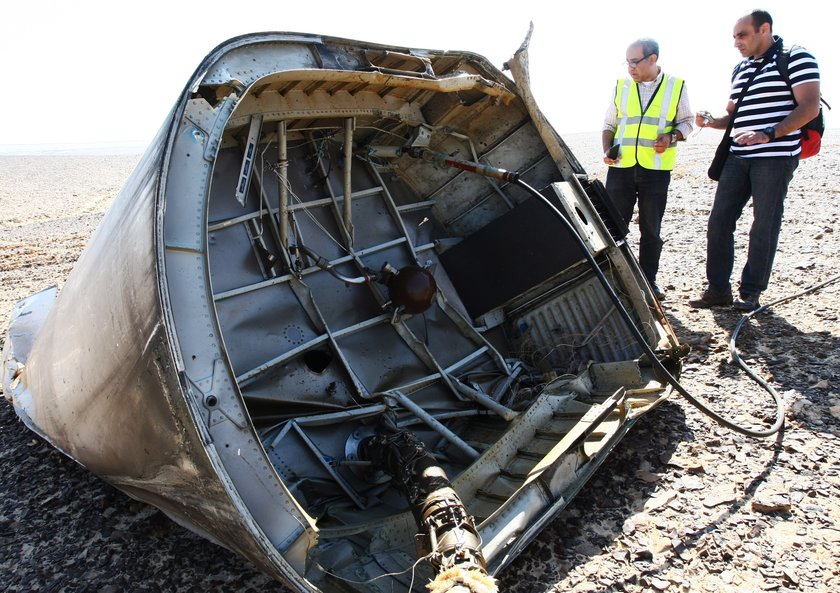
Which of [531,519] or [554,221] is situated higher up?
[554,221]

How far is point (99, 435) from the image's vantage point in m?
3.24

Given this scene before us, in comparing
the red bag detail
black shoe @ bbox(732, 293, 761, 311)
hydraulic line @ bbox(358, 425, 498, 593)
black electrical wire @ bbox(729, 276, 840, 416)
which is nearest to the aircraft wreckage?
hydraulic line @ bbox(358, 425, 498, 593)

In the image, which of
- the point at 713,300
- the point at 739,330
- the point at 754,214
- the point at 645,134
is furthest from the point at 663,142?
the point at 739,330

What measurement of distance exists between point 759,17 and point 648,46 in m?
0.89

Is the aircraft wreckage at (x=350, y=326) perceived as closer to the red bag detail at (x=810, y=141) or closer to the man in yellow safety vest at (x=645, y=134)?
the man in yellow safety vest at (x=645, y=134)

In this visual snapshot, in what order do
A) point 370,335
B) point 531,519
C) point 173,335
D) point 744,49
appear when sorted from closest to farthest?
point 173,335 < point 531,519 < point 370,335 < point 744,49

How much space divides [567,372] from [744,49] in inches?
125

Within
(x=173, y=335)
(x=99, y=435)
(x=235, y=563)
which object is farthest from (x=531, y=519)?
(x=99, y=435)

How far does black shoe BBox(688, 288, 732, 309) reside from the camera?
6.05m

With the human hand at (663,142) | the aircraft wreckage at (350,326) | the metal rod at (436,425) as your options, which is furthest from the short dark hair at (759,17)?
the metal rod at (436,425)

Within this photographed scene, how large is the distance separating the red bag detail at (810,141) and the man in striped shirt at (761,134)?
0.36 ft

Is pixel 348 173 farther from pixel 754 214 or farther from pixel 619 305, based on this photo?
pixel 754 214

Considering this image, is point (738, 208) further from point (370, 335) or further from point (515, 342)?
point (370, 335)

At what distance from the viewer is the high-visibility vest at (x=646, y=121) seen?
5629 mm
